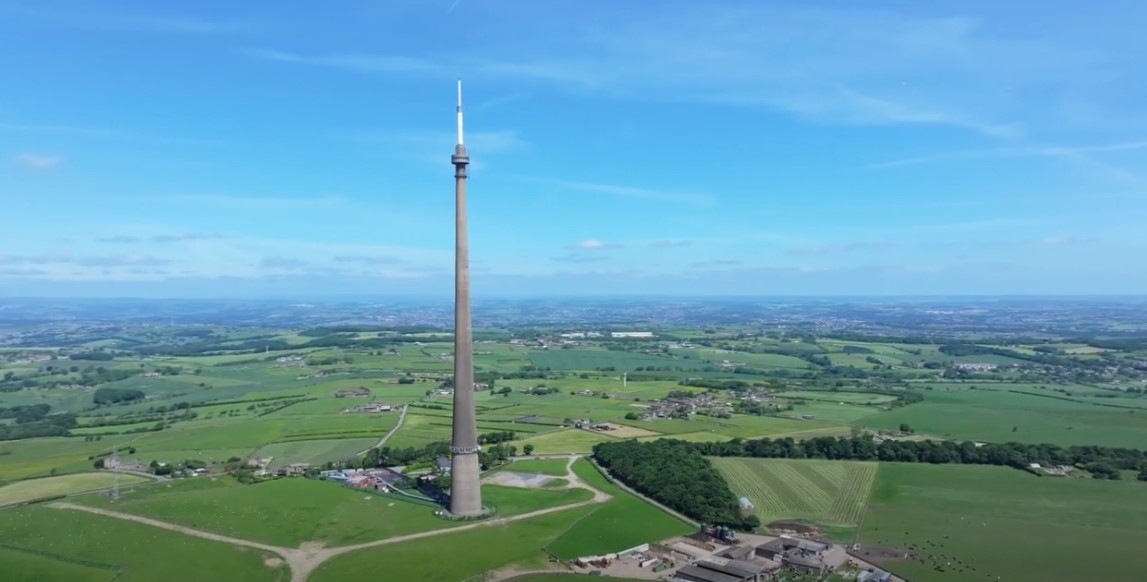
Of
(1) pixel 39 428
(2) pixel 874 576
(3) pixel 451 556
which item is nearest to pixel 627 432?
(3) pixel 451 556

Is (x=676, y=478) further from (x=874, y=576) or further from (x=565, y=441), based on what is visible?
(x=565, y=441)

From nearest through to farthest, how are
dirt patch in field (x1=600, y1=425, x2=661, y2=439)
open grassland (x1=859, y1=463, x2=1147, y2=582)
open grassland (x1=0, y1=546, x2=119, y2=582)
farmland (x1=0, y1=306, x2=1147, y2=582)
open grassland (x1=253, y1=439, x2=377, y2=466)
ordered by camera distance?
open grassland (x1=0, y1=546, x2=119, y2=582), open grassland (x1=859, y1=463, x2=1147, y2=582), farmland (x1=0, y1=306, x2=1147, y2=582), open grassland (x1=253, y1=439, x2=377, y2=466), dirt patch in field (x1=600, y1=425, x2=661, y2=439)

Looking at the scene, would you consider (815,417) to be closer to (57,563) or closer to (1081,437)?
(1081,437)

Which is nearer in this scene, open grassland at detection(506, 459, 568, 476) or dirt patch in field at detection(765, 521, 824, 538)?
dirt patch in field at detection(765, 521, 824, 538)

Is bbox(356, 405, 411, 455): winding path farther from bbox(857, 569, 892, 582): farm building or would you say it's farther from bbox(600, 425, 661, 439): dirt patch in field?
bbox(857, 569, 892, 582): farm building

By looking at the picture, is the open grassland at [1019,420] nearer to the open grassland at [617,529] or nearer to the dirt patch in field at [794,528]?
the dirt patch in field at [794,528]

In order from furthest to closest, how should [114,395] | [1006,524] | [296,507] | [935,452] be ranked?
1. [114,395]
2. [935,452]
3. [296,507]
4. [1006,524]

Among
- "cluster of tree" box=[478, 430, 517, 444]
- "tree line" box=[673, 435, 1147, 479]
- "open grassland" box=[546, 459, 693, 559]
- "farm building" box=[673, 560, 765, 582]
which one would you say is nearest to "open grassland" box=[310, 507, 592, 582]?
"open grassland" box=[546, 459, 693, 559]

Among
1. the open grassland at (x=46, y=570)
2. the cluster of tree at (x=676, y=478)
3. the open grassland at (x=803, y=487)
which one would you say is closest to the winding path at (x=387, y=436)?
the cluster of tree at (x=676, y=478)
